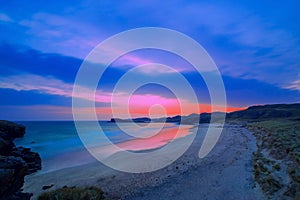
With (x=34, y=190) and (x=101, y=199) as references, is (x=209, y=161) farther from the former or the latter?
(x=34, y=190)

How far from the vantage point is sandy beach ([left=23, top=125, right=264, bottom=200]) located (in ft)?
32.8

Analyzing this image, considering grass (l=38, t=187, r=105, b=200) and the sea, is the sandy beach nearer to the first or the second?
grass (l=38, t=187, r=105, b=200)

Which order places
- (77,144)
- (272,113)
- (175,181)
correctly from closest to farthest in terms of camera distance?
1. (175,181)
2. (77,144)
3. (272,113)

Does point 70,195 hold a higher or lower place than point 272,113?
lower

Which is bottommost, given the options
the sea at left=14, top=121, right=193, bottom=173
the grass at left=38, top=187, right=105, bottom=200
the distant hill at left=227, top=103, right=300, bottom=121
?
the sea at left=14, top=121, right=193, bottom=173

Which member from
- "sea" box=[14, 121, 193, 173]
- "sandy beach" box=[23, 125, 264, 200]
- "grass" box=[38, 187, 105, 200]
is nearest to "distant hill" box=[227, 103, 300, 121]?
"sea" box=[14, 121, 193, 173]

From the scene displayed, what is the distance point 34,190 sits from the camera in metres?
12.0

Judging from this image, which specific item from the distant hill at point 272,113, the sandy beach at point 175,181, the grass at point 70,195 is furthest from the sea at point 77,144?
the distant hill at point 272,113

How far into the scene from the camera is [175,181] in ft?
39.5

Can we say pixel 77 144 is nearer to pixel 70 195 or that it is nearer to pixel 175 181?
pixel 175 181

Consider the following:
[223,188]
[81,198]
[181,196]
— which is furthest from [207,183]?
[81,198]

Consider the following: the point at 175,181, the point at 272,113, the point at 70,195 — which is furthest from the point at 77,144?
the point at 272,113

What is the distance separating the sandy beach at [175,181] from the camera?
9984mm

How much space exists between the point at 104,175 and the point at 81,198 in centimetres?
590
